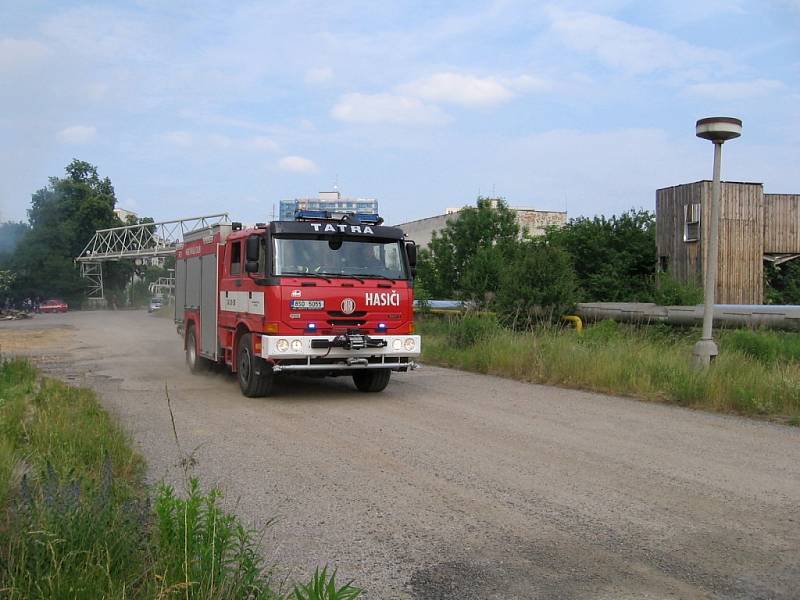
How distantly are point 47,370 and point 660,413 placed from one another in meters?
12.8

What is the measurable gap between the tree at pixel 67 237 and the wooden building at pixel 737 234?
4609cm

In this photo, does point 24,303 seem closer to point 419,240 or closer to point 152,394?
point 419,240

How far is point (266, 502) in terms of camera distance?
20.0 feet

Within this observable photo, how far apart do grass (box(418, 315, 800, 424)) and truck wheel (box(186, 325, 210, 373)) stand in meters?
5.24

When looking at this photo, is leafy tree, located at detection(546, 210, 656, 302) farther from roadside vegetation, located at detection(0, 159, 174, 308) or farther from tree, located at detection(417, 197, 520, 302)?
roadside vegetation, located at detection(0, 159, 174, 308)

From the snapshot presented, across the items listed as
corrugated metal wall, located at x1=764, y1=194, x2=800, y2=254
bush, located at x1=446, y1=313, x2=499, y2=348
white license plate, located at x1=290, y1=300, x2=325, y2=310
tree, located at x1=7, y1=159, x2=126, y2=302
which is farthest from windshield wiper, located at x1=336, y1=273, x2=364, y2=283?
tree, located at x1=7, y1=159, x2=126, y2=302

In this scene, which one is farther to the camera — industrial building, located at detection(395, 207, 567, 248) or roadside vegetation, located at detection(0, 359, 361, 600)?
industrial building, located at detection(395, 207, 567, 248)

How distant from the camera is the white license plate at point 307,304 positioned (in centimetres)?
1116

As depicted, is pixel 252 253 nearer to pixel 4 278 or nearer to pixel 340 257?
pixel 340 257

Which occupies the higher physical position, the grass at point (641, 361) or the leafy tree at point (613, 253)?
the leafy tree at point (613, 253)

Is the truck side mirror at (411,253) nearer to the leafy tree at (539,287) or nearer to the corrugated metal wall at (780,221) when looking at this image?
the leafy tree at (539,287)

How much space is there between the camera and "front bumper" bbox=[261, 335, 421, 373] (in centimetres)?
1107

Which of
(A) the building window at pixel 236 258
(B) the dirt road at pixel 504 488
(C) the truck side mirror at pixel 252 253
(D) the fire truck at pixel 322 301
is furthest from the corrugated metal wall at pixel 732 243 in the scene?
(C) the truck side mirror at pixel 252 253

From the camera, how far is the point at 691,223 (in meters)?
30.9
